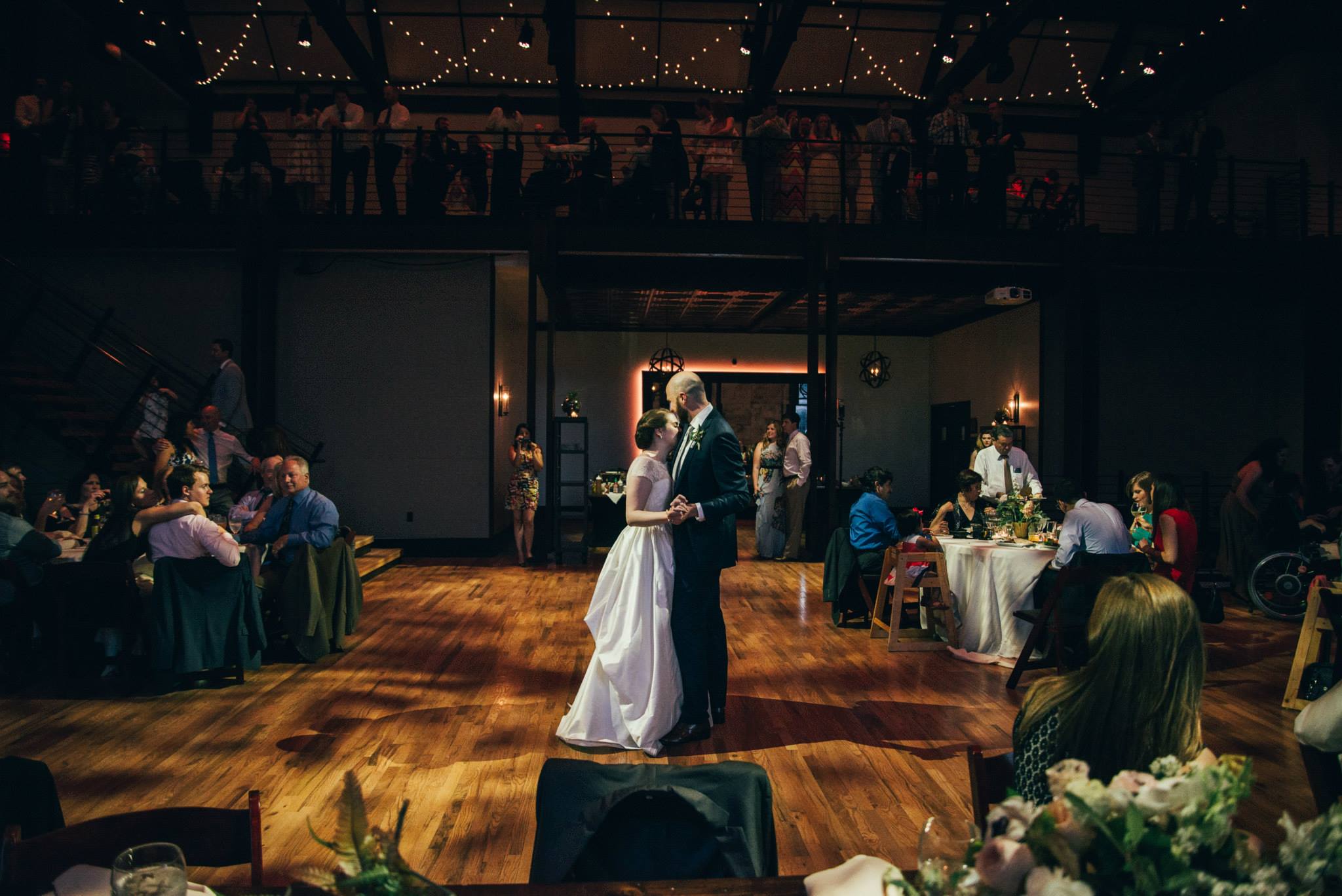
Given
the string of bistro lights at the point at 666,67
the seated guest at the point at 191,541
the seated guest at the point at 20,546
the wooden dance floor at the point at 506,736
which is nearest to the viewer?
the wooden dance floor at the point at 506,736

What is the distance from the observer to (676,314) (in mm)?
14398

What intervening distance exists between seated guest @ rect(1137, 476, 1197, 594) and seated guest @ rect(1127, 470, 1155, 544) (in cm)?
11

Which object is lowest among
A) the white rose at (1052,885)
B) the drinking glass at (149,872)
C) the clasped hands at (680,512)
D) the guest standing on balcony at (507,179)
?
the drinking glass at (149,872)

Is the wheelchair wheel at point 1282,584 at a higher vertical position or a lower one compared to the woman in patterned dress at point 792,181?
lower

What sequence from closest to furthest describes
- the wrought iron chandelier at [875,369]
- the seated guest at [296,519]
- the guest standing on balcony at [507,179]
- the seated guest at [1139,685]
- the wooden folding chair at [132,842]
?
the wooden folding chair at [132,842] < the seated guest at [1139,685] < the seated guest at [296,519] < the guest standing on balcony at [507,179] < the wrought iron chandelier at [875,369]

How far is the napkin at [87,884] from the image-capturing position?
1.20 meters

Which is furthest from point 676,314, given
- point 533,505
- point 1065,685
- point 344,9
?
point 1065,685

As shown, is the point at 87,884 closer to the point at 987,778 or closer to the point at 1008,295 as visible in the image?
the point at 987,778

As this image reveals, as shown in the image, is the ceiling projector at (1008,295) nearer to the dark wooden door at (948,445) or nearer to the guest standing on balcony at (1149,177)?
the guest standing on balcony at (1149,177)

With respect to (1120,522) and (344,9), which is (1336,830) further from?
(344,9)

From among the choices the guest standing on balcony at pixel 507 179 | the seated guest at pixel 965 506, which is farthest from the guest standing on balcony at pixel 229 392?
the seated guest at pixel 965 506

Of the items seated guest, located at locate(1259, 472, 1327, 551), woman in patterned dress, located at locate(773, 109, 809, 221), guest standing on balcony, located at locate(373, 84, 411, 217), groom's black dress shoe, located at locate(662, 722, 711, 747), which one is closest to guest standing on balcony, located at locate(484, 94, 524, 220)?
guest standing on balcony, located at locate(373, 84, 411, 217)

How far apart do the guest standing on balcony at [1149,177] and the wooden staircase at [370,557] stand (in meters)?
9.77

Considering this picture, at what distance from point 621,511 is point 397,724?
22.1 feet
